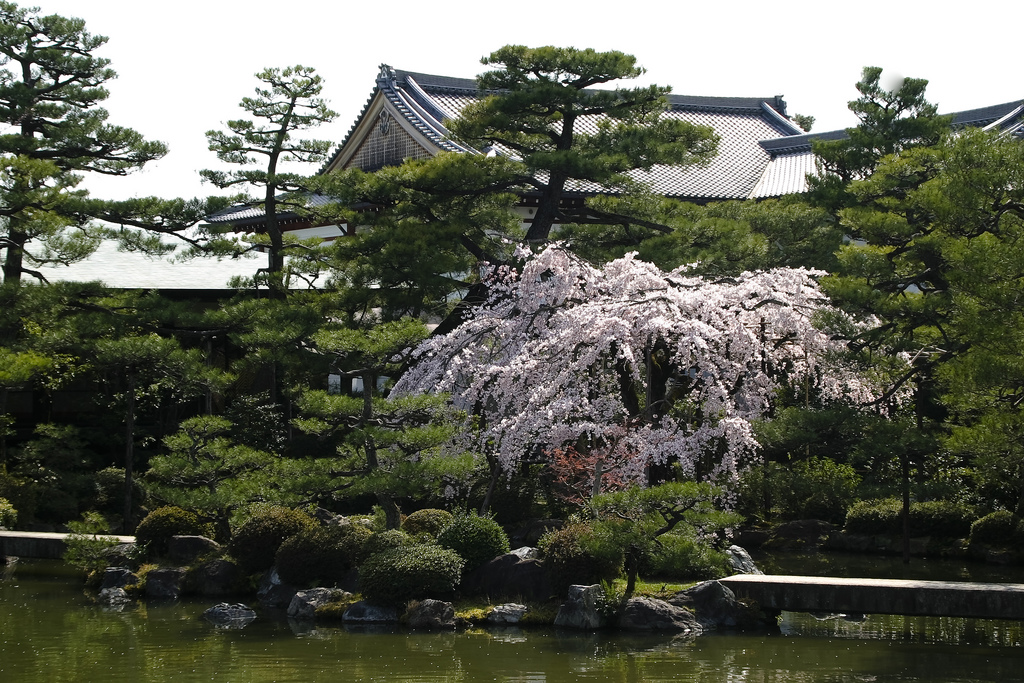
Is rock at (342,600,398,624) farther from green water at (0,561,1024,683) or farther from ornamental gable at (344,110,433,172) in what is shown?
ornamental gable at (344,110,433,172)

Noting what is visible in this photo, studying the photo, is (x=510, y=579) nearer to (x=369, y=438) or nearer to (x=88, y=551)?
(x=369, y=438)

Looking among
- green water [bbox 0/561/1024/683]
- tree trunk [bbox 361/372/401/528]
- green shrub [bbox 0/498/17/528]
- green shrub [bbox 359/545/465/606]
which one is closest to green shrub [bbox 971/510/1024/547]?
green water [bbox 0/561/1024/683]

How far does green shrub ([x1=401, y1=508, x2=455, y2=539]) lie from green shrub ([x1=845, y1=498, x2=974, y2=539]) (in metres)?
7.18

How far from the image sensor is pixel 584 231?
20.0 m

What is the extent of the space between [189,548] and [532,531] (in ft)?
16.0

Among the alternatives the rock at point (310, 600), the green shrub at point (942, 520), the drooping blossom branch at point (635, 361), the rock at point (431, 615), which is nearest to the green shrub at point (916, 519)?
the green shrub at point (942, 520)

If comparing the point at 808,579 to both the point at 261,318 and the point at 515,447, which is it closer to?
the point at 515,447

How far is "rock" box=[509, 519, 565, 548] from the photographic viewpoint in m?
15.5

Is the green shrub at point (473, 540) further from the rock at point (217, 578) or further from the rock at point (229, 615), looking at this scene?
the rock at point (217, 578)

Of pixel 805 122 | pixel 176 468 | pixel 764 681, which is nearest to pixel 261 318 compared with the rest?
pixel 176 468

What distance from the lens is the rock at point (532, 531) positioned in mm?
15508

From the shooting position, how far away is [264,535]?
14586mm

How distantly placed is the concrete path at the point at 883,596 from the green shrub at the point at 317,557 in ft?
15.7

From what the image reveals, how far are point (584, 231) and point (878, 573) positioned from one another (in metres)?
7.94
